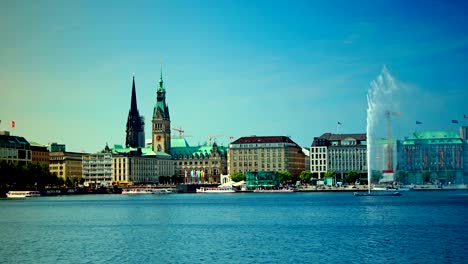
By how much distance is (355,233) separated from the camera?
69.4 meters

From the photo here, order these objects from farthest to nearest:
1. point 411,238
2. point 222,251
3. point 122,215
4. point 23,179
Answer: point 23,179, point 122,215, point 411,238, point 222,251

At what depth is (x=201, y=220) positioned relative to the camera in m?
90.8

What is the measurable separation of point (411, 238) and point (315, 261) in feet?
50.1

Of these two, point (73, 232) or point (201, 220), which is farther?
point (201, 220)

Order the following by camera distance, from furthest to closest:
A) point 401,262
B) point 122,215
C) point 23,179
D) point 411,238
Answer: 1. point 23,179
2. point 122,215
3. point 411,238
4. point 401,262

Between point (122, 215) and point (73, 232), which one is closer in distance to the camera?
point (73, 232)

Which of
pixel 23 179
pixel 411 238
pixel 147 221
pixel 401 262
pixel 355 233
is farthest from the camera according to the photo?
pixel 23 179

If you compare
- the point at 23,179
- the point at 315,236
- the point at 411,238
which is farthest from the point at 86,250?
the point at 23,179

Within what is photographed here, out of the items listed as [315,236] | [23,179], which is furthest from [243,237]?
[23,179]

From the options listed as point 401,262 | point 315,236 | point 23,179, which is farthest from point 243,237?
point 23,179

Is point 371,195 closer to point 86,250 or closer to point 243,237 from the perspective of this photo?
point 243,237

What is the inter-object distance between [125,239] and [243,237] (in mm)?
9762

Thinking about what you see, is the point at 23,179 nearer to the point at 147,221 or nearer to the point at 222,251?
the point at 147,221

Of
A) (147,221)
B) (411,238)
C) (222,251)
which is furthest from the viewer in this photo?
(147,221)
